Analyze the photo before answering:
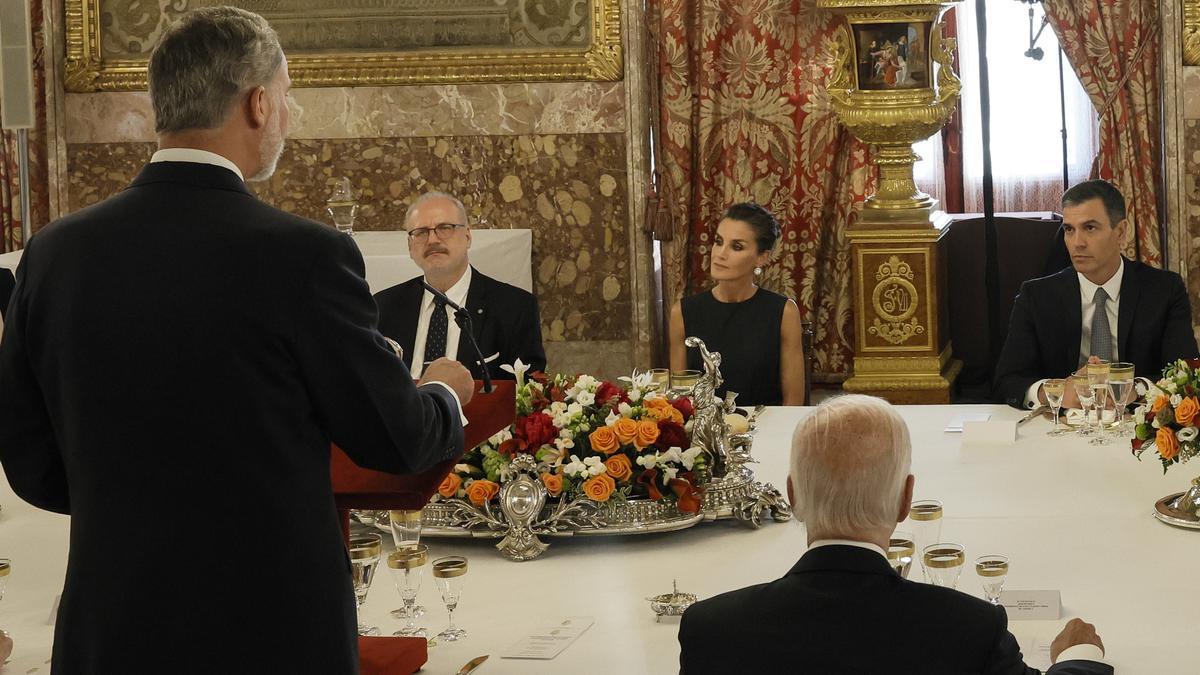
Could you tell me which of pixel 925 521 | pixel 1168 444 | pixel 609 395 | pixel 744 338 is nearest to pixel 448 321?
pixel 744 338

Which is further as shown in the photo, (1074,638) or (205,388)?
(1074,638)

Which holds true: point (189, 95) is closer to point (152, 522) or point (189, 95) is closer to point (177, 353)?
point (177, 353)

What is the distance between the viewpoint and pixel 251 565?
2.14 metres

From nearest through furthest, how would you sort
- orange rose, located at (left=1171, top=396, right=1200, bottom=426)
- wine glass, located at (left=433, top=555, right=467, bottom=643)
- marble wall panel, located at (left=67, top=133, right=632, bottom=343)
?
wine glass, located at (left=433, top=555, right=467, bottom=643)
orange rose, located at (left=1171, top=396, right=1200, bottom=426)
marble wall panel, located at (left=67, top=133, right=632, bottom=343)

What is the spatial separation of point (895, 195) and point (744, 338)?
2.01 metres

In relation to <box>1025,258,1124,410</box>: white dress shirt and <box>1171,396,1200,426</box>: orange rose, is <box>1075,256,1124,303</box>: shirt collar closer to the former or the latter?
<box>1025,258,1124,410</box>: white dress shirt

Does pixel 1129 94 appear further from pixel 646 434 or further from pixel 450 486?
pixel 450 486

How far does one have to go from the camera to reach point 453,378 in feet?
8.11

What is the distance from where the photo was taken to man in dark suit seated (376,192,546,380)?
17.5 feet

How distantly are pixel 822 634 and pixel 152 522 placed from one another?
912mm

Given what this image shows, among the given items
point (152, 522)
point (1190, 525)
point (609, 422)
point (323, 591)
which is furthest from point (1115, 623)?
point (152, 522)

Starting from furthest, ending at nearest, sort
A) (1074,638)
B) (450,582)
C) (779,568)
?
→ (779,568) < (450,582) < (1074,638)

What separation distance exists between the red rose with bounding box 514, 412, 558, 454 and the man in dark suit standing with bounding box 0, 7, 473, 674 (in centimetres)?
120

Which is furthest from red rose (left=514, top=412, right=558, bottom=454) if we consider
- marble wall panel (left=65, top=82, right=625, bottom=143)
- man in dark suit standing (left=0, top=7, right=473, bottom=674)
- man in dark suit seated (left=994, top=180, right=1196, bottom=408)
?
marble wall panel (left=65, top=82, right=625, bottom=143)
